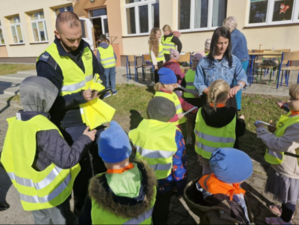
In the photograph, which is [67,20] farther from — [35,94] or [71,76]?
[35,94]

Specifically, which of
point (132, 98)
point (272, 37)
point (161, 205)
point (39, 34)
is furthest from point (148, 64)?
point (39, 34)

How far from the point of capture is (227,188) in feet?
5.02

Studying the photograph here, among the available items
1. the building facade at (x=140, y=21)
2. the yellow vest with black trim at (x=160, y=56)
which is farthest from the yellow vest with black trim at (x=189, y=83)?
the building facade at (x=140, y=21)

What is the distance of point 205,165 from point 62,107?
69.7 inches

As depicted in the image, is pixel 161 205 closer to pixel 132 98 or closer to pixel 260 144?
pixel 260 144

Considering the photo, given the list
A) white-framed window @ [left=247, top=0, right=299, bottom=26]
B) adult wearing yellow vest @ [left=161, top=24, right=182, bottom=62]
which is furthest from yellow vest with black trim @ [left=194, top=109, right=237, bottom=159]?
white-framed window @ [left=247, top=0, right=299, bottom=26]

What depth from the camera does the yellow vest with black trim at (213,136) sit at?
7.70 feet

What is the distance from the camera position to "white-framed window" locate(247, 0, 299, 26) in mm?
8539

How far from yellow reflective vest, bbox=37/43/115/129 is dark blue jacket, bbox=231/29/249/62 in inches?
117

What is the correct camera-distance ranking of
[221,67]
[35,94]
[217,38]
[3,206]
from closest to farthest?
[35,94] < [3,206] < [217,38] < [221,67]

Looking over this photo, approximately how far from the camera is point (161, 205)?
2080mm

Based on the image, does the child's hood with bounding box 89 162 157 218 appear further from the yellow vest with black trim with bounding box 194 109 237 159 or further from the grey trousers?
the yellow vest with black trim with bounding box 194 109 237 159

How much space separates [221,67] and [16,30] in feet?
69.3

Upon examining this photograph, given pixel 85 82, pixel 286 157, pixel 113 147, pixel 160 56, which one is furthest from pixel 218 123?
pixel 160 56
